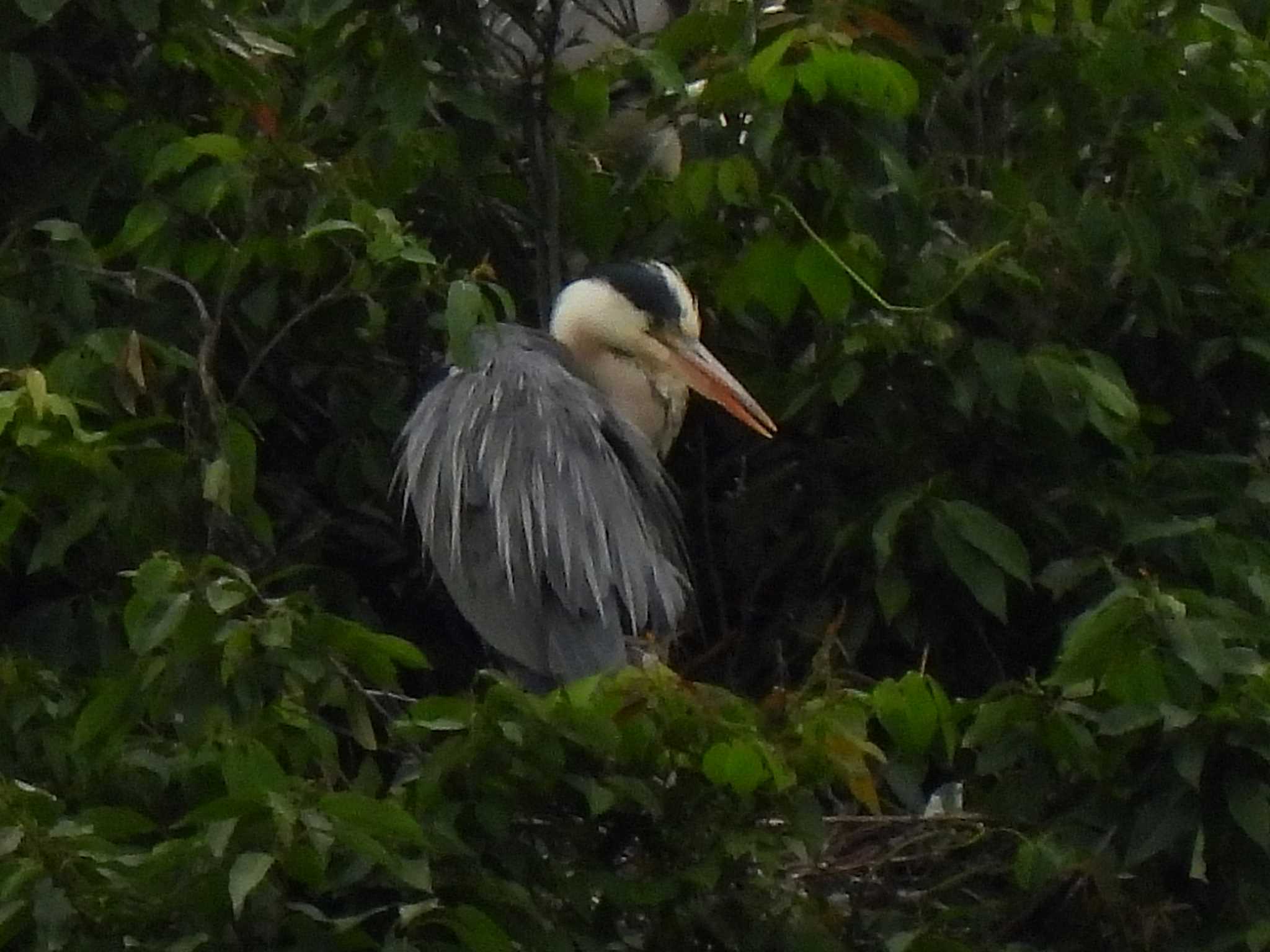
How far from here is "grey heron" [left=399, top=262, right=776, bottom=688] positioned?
12.0ft

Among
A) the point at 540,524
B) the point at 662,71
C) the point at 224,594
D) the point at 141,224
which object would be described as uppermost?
the point at 662,71

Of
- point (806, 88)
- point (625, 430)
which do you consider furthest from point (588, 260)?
point (806, 88)

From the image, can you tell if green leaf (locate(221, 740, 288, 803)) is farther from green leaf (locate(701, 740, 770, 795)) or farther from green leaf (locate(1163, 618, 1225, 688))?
A: green leaf (locate(1163, 618, 1225, 688))

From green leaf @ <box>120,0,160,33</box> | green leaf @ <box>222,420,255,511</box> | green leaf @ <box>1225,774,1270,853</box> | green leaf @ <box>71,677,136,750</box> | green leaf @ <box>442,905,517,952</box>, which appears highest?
green leaf @ <box>120,0,160,33</box>

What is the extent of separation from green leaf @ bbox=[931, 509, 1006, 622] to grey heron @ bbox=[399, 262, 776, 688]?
389mm

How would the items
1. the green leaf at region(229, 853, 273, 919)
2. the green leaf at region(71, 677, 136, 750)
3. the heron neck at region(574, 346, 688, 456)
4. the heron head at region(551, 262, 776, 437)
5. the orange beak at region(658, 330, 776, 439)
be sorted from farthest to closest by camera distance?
the heron neck at region(574, 346, 688, 456) → the heron head at region(551, 262, 776, 437) → the orange beak at region(658, 330, 776, 439) → the green leaf at region(71, 677, 136, 750) → the green leaf at region(229, 853, 273, 919)

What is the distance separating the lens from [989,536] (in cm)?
328

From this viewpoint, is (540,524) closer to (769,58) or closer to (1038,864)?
(769,58)

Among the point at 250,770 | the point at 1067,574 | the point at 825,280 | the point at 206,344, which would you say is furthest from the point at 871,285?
the point at 250,770

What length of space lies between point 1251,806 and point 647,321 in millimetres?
1583

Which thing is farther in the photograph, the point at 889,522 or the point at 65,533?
the point at 889,522

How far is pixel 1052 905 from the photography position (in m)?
2.79

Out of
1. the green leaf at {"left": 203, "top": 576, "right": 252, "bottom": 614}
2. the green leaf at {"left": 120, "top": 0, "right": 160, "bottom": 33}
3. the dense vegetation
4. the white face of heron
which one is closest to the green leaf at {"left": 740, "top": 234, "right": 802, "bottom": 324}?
the dense vegetation

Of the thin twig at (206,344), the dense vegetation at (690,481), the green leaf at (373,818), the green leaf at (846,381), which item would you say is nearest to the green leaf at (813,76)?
the dense vegetation at (690,481)
